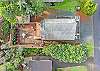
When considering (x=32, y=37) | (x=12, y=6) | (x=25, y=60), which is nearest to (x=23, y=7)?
(x=12, y=6)

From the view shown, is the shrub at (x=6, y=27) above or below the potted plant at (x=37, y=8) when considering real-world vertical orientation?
below

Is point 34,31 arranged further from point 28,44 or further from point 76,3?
point 76,3

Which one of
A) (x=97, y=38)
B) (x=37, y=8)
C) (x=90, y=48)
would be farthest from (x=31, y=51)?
(x=97, y=38)

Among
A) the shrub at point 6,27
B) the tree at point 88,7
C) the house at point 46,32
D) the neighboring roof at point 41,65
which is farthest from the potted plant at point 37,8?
the neighboring roof at point 41,65

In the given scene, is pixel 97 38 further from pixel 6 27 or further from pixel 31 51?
pixel 6 27

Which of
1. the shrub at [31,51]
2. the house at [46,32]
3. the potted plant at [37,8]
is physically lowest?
the shrub at [31,51]

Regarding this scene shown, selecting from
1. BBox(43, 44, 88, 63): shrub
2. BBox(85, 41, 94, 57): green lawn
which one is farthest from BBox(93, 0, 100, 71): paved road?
BBox(43, 44, 88, 63): shrub

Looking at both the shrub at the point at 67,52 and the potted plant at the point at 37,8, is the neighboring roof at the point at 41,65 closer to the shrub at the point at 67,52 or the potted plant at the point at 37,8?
the shrub at the point at 67,52
